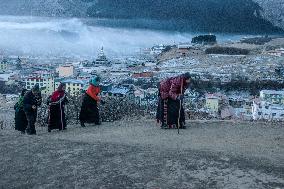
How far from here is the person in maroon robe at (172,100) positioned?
8.71 meters

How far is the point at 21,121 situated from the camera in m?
9.46

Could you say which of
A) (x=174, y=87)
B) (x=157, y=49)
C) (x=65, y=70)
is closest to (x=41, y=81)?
(x=65, y=70)

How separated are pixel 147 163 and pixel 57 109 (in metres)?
4.30

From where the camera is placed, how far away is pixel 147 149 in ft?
20.9

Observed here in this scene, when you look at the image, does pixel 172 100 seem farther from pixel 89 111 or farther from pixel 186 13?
pixel 186 13

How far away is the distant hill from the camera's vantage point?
172 feet

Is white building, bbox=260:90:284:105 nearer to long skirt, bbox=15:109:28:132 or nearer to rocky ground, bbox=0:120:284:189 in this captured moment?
rocky ground, bbox=0:120:284:189

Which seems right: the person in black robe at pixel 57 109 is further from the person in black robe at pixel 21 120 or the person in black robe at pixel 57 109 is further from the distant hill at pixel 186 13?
the distant hill at pixel 186 13

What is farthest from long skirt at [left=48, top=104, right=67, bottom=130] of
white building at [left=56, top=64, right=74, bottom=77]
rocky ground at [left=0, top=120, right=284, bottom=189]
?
white building at [left=56, top=64, right=74, bottom=77]

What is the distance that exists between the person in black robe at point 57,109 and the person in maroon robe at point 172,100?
1.99 m

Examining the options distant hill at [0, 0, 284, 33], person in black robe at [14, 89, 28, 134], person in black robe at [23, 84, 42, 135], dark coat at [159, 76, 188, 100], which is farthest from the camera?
distant hill at [0, 0, 284, 33]

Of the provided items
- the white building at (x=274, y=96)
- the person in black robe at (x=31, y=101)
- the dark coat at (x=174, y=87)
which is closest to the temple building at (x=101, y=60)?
the white building at (x=274, y=96)

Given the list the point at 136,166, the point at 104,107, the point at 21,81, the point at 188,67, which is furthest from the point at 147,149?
the point at 188,67

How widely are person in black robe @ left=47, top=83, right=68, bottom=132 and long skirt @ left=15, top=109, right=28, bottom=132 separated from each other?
19.3 inches
